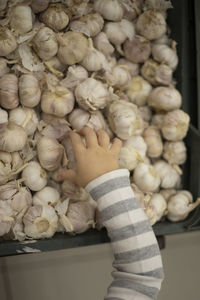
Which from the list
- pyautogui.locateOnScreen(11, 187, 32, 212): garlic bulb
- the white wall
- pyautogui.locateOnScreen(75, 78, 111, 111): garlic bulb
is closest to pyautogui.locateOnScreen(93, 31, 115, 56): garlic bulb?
pyautogui.locateOnScreen(75, 78, 111, 111): garlic bulb

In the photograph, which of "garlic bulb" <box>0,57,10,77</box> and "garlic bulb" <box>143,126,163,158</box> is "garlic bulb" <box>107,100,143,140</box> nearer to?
"garlic bulb" <box>143,126,163,158</box>

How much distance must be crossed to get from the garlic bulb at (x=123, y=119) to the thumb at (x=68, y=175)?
18 cm

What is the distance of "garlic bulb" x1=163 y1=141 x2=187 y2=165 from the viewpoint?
3.38 feet

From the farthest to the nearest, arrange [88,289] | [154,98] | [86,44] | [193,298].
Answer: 1. [193,298]
2. [88,289]
3. [154,98]
4. [86,44]

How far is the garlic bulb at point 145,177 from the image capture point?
3.12ft

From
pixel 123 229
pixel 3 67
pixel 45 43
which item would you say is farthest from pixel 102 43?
pixel 123 229

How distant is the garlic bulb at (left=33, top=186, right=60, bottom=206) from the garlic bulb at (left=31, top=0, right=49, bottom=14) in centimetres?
46

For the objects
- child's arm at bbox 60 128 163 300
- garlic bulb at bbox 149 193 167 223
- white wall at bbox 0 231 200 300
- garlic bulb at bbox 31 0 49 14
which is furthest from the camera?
white wall at bbox 0 231 200 300

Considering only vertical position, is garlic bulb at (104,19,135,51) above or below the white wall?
above

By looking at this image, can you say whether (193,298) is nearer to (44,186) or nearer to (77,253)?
(77,253)

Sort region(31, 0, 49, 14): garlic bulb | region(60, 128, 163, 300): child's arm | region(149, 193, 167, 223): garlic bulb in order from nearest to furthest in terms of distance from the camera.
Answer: region(60, 128, 163, 300): child's arm, region(31, 0, 49, 14): garlic bulb, region(149, 193, 167, 223): garlic bulb

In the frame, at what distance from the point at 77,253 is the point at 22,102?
63cm

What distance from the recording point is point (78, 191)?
0.90 m

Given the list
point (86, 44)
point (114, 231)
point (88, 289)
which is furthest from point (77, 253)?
point (86, 44)
